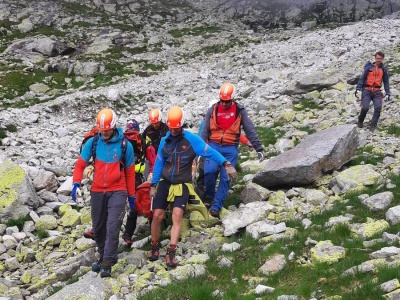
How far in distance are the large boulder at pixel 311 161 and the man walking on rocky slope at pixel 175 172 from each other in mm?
3062

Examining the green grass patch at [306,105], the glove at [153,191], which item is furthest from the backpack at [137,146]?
the green grass patch at [306,105]

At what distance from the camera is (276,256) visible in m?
7.89

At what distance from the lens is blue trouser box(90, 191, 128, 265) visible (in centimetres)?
834

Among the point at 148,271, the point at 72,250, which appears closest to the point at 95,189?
the point at 148,271

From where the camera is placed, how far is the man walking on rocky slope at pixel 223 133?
35.1 ft

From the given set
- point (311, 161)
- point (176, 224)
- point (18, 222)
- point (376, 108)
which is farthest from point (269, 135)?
point (18, 222)

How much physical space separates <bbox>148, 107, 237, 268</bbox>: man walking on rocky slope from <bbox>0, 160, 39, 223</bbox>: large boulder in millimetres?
5112

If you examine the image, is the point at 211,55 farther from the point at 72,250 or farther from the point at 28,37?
the point at 72,250

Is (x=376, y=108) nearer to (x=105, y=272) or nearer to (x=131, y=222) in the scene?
(x=131, y=222)

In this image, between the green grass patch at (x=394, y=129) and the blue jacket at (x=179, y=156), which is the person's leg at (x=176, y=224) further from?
the green grass patch at (x=394, y=129)

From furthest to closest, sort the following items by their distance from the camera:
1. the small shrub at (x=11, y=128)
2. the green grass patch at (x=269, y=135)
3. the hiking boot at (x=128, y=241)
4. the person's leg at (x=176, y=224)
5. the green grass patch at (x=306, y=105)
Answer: the green grass patch at (x=306, y=105) < the small shrub at (x=11, y=128) < the green grass patch at (x=269, y=135) < the hiking boot at (x=128, y=241) < the person's leg at (x=176, y=224)

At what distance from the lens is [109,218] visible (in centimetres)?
839

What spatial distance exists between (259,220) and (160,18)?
2258 inches

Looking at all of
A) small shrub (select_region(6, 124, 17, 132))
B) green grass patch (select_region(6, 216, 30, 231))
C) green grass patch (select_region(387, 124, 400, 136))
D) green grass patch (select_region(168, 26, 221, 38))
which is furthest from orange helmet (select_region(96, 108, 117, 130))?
green grass patch (select_region(168, 26, 221, 38))
